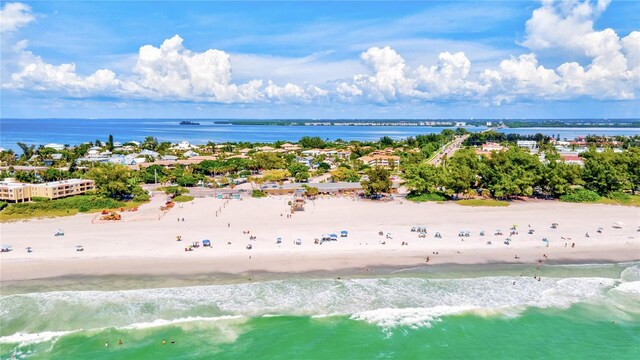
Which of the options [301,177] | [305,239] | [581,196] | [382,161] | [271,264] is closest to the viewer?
[271,264]

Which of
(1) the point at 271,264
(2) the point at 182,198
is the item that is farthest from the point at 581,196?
(2) the point at 182,198

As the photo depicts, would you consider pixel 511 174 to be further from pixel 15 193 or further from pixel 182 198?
pixel 15 193

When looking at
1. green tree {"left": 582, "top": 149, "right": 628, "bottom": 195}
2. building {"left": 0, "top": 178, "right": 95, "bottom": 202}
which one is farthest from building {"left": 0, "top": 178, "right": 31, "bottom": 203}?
green tree {"left": 582, "top": 149, "right": 628, "bottom": 195}

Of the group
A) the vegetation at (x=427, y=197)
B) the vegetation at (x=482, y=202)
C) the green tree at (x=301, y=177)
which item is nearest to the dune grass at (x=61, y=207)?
the green tree at (x=301, y=177)

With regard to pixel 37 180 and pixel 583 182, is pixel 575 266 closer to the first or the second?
pixel 583 182

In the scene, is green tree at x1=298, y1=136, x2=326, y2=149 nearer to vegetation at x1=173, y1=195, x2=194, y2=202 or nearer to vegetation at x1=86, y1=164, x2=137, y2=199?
vegetation at x1=173, y1=195, x2=194, y2=202
